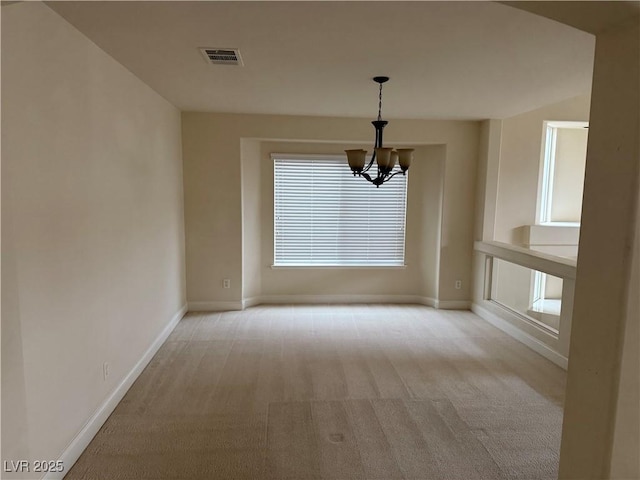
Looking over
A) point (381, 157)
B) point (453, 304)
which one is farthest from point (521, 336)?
point (381, 157)

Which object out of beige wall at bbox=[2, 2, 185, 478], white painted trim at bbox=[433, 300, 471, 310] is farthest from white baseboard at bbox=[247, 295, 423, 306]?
beige wall at bbox=[2, 2, 185, 478]

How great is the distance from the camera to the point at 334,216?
5.51 m

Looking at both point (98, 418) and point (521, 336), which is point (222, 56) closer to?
point (98, 418)

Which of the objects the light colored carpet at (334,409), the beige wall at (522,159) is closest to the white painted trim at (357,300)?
the light colored carpet at (334,409)

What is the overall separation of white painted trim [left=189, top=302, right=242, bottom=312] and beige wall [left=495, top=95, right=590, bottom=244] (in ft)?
11.5

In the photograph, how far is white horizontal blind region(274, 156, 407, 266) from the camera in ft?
17.7

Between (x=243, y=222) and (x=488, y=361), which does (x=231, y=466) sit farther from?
(x=243, y=222)

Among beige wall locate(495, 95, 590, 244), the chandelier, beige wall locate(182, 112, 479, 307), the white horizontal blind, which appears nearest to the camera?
the chandelier

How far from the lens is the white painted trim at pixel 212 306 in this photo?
16.5 ft

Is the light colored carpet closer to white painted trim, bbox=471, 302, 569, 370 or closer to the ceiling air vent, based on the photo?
white painted trim, bbox=471, 302, 569, 370

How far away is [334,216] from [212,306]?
1.99 meters

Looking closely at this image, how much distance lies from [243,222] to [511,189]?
11.2ft

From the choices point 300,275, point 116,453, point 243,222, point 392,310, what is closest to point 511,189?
point 392,310

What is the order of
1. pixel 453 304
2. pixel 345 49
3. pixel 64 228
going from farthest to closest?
1. pixel 453 304
2. pixel 345 49
3. pixel 64 228
